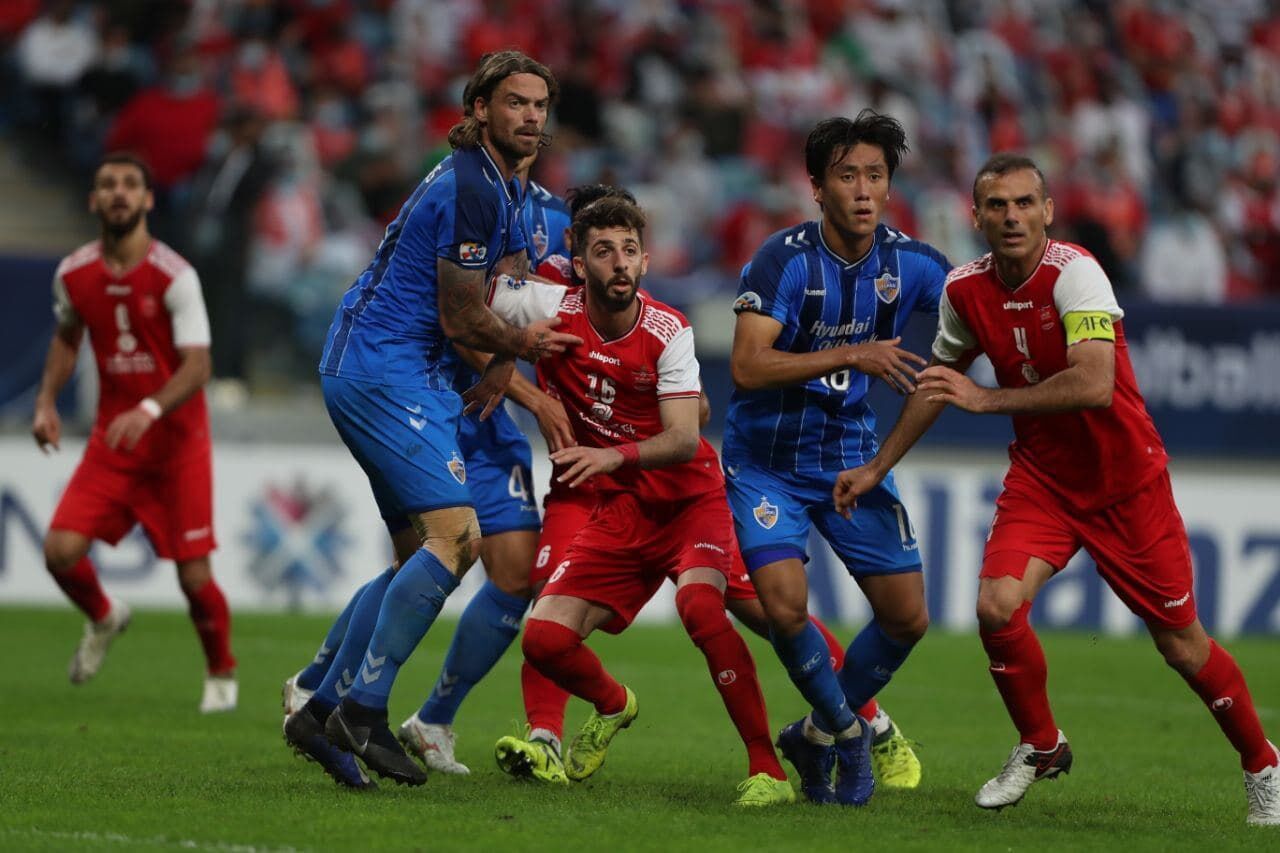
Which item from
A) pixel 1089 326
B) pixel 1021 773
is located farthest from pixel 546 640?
pixel 1089 326

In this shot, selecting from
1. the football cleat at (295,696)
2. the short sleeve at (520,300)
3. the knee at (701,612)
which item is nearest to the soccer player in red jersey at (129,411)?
the football cleat at (295,696)

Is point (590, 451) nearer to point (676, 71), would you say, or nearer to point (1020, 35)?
point (676, 71)

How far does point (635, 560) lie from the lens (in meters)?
7.53

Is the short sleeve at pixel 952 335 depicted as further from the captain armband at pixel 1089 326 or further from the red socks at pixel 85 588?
the red socks at pixel 85 588

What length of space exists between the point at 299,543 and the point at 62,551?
→ 472 cm

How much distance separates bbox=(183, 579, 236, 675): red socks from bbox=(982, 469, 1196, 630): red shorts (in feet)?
15.4

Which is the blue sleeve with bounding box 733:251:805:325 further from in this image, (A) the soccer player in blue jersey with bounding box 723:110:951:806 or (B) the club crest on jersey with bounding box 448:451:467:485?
(B) the club crest on jersey with bounding box 448:451:467:485

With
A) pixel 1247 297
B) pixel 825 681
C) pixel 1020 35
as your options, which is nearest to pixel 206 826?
pixel 825 681

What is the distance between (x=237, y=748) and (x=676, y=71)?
11801 millimetres

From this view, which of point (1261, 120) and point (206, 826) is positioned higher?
point (1261, 120)

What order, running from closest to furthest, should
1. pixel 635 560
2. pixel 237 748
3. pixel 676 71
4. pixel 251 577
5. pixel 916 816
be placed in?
pixel 916 816
pixel 635 560
pixel 237 748
pixel 251 577
pixel 676 71

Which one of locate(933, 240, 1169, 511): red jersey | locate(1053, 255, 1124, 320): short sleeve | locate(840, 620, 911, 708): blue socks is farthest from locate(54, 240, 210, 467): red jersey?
locate(1053, 255, 1124, 320): short sleeve

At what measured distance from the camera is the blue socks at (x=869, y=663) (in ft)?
24.9

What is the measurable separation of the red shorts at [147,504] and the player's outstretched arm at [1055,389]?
4832 mm
